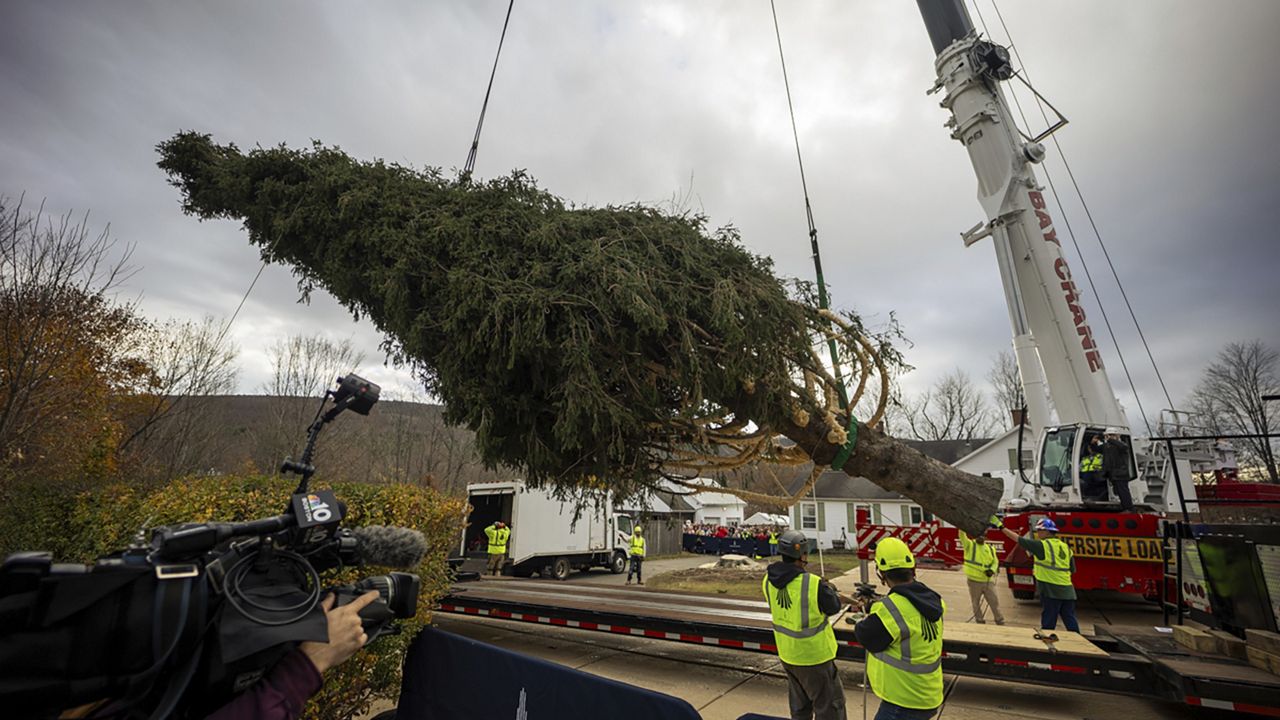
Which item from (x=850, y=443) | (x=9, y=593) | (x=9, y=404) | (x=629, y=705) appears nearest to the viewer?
(x=9, y=593)

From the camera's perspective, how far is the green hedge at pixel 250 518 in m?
4.50

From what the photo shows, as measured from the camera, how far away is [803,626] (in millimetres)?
4742

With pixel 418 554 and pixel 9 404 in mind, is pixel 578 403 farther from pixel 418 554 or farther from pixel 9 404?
pixel 9 404

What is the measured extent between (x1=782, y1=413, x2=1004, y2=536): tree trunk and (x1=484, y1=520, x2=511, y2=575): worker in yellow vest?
547 inches

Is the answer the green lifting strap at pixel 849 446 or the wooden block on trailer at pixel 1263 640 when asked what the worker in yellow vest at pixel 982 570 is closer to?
the wooden block on trailer at pixel 1263 640

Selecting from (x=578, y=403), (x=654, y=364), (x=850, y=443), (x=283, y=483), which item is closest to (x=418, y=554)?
(x=578, y=403)

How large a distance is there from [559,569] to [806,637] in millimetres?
17133

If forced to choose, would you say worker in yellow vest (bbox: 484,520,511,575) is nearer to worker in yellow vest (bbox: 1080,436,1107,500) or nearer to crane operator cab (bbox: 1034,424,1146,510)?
→ crane operator cab (bbox: 1034,424,1146,510)

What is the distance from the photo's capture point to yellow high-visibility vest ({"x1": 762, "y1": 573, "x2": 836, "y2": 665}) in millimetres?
4715

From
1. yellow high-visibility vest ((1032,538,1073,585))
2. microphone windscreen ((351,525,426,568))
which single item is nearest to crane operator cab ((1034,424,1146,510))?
yellow high-visibility vest ((1032,538,1073,585))

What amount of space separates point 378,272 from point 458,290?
73cm

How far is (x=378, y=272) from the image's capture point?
4.67 meters

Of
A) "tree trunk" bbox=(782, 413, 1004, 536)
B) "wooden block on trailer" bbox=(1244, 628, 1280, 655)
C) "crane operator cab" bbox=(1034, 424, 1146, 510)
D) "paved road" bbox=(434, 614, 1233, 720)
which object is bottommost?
"paved road" bbox=(434, 614, 1233, 720)

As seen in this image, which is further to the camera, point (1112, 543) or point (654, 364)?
point (1112, 543)
